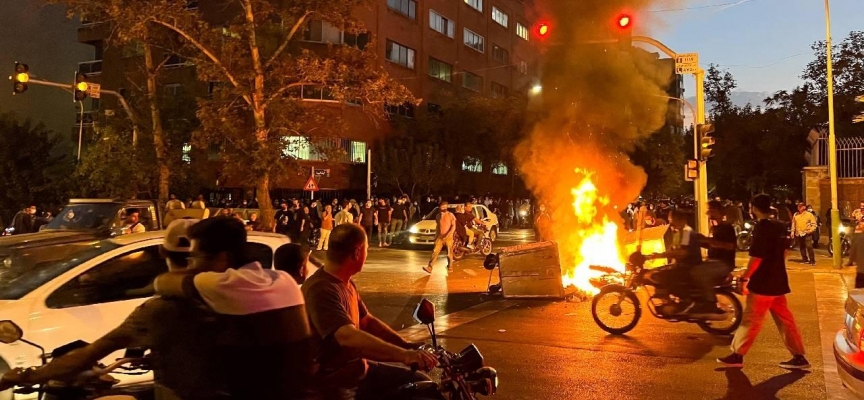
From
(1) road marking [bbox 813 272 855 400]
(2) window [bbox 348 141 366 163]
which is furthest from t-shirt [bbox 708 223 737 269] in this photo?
(2) window [bbox 348 141 366 163]

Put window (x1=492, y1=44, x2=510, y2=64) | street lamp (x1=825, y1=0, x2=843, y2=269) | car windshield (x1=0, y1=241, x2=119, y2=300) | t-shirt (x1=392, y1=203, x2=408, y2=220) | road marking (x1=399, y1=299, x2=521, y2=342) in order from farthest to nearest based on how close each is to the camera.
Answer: window (x1=492, y1=44, x2=510, y2=64)
t-shirt (x1=392, y1=203, x2=408, y2=220)
street lamp (x1=825, y1=0, x2=843, y2=269)
road marking (x1=399, y1=299, x2=521, y2=342)
car windshield (x1=0, y1=241, x2=119, y2=300)

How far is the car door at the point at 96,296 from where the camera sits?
4996mm

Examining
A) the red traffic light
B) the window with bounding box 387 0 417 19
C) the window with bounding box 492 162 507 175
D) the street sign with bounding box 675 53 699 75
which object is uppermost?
the window with bounding box 387 0 417 19

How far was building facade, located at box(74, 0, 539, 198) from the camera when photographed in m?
31.2

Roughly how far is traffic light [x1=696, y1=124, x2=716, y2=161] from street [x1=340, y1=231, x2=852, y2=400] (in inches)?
126

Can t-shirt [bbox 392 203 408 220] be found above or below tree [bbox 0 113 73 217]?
below

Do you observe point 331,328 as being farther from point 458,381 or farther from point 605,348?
point 605,348

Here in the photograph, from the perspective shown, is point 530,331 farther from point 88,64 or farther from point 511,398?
point 88,64

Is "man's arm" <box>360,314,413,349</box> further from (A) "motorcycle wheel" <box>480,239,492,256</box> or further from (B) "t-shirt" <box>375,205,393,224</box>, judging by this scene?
(B) "t-shirt" <box>375,205,393,224</box>

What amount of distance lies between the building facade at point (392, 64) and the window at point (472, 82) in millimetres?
66

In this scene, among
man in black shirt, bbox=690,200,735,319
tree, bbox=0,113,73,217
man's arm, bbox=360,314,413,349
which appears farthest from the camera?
tree, bbox=0,113,73,217

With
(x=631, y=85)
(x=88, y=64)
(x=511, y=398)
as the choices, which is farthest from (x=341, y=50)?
(x=88, y=64)

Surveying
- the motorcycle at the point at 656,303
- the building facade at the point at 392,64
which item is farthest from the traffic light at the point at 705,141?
the building facade at the point at 392,64

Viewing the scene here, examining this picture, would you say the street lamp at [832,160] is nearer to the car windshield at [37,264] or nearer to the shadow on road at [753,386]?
the shadow on road at [753,386]
